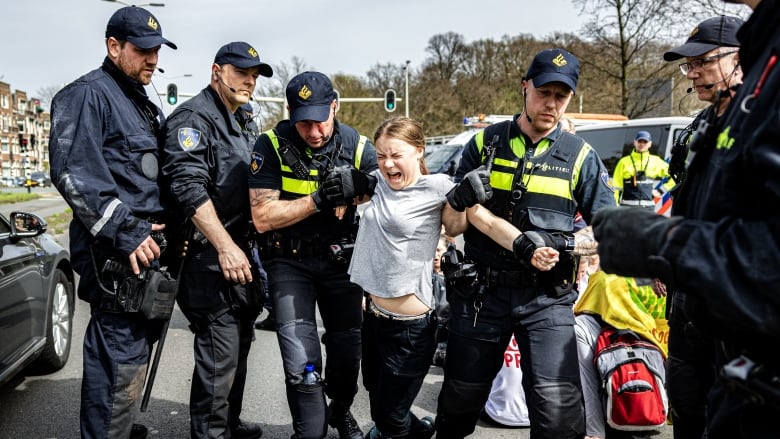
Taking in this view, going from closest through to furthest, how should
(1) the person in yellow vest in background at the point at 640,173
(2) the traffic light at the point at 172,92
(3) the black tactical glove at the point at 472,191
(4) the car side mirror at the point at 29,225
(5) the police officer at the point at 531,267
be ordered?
1. (3) the black tactical glove at the point at 472,191
2. (5) the police officer at the point at 531,267
3. (4) the car side mirror at the point at 29,225
4. (1) the person in yellow vest in background at the point at 640,173
5. (2) the traffic light at the point at 172,92

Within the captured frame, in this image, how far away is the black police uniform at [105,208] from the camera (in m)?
2.88

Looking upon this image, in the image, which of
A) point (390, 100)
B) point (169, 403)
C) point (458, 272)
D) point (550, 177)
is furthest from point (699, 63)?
point (390, 100)

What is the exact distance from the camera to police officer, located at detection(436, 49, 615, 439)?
9.43 feet

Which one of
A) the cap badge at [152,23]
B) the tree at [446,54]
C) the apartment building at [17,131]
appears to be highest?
the tree at [446,54]

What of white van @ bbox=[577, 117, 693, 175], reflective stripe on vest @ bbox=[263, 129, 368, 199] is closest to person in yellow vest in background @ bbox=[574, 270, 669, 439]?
reflective stripe on vest @ bbox=[263, 129, 368, 199]

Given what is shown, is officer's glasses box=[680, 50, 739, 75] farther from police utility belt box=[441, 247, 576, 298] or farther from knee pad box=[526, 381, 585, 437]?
knee pad box=[526, 381, 585, 437]

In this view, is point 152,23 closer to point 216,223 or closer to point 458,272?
point 216,223

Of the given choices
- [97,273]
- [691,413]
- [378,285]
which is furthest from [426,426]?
[97,273]

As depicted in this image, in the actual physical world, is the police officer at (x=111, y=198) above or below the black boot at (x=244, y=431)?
above

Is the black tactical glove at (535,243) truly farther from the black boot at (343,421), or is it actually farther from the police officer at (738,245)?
the black boot at (343,421)

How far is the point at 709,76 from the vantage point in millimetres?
3229

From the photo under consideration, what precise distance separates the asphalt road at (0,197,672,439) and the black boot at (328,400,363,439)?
0.51 feet

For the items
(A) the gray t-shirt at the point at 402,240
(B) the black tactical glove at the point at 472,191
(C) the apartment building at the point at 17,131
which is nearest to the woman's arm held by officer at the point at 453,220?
(A) the gray t-shirt at the point at 402,240

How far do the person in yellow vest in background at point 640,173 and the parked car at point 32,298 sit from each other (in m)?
8.71
